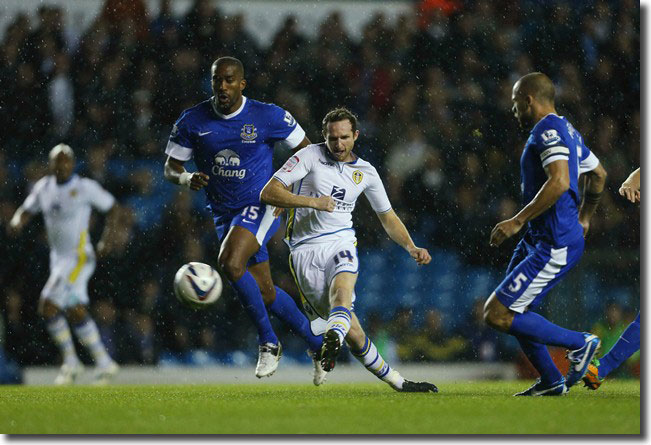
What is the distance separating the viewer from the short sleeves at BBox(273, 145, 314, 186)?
573 centimetres

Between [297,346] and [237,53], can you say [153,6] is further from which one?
[297,346]

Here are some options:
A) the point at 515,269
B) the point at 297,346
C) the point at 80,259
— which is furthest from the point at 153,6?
the point at 515,269

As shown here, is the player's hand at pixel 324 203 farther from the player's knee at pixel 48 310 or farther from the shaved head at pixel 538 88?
the player's knee at pixel 48 310

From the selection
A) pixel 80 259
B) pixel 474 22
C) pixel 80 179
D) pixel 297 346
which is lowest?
pixel 297 346

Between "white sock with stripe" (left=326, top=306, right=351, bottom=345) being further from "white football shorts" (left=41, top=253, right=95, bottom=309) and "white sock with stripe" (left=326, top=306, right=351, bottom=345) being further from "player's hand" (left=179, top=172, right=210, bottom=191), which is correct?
"white football shorts" (left=41, top=253, right=95, bottom=309)

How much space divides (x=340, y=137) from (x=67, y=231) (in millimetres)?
4056

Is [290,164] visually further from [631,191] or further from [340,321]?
[631,191]

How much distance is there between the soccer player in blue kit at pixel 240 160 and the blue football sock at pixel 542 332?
1.42 meters

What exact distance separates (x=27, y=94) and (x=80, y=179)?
3.89 feet

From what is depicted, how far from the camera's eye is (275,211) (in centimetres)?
621

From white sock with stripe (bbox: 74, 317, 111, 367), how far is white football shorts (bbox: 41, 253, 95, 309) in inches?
8.1

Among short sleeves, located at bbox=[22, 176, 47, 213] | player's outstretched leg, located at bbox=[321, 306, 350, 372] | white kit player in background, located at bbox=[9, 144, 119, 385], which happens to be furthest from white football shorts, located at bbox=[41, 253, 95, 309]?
player's outstretched leg, located at bbox=[321, 306, 350, 372]

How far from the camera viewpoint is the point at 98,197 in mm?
9023

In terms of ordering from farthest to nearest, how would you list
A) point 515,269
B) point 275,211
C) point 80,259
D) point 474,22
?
1. point 474,22
2. point 80,259
3. point 275,211
4. point 515,269
